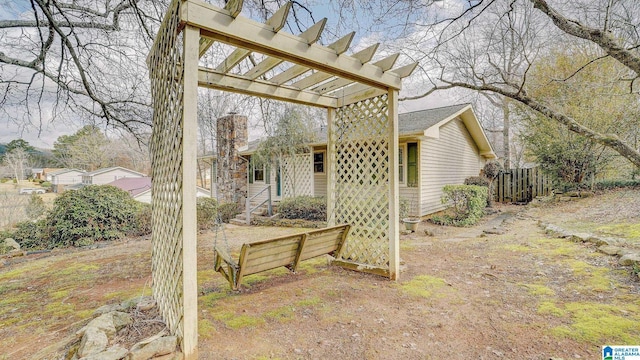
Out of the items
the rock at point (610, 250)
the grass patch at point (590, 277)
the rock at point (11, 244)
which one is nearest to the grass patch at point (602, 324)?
the grass patch at point (590, 277)

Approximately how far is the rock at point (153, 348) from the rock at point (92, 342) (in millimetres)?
309

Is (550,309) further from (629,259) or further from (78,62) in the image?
(78,62)

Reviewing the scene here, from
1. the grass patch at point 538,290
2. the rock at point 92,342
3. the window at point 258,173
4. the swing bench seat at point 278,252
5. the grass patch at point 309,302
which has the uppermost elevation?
the window at point 258,173

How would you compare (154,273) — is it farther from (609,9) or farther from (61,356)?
(609,9)

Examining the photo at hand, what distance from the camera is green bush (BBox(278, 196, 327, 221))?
9297 mm

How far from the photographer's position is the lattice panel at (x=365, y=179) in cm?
428

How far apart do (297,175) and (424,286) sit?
8.45 metres

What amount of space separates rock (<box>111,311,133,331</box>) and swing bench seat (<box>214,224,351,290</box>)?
3.37 feet

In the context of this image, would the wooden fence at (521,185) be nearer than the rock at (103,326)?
No

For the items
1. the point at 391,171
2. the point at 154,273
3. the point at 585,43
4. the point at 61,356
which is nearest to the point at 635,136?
the point at 585,43

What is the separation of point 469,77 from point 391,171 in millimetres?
6811

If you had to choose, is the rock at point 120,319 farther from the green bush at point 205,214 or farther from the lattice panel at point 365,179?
the green bush at point 205,214

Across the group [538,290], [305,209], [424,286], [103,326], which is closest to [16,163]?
[305,209]

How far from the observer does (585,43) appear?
9648mm
